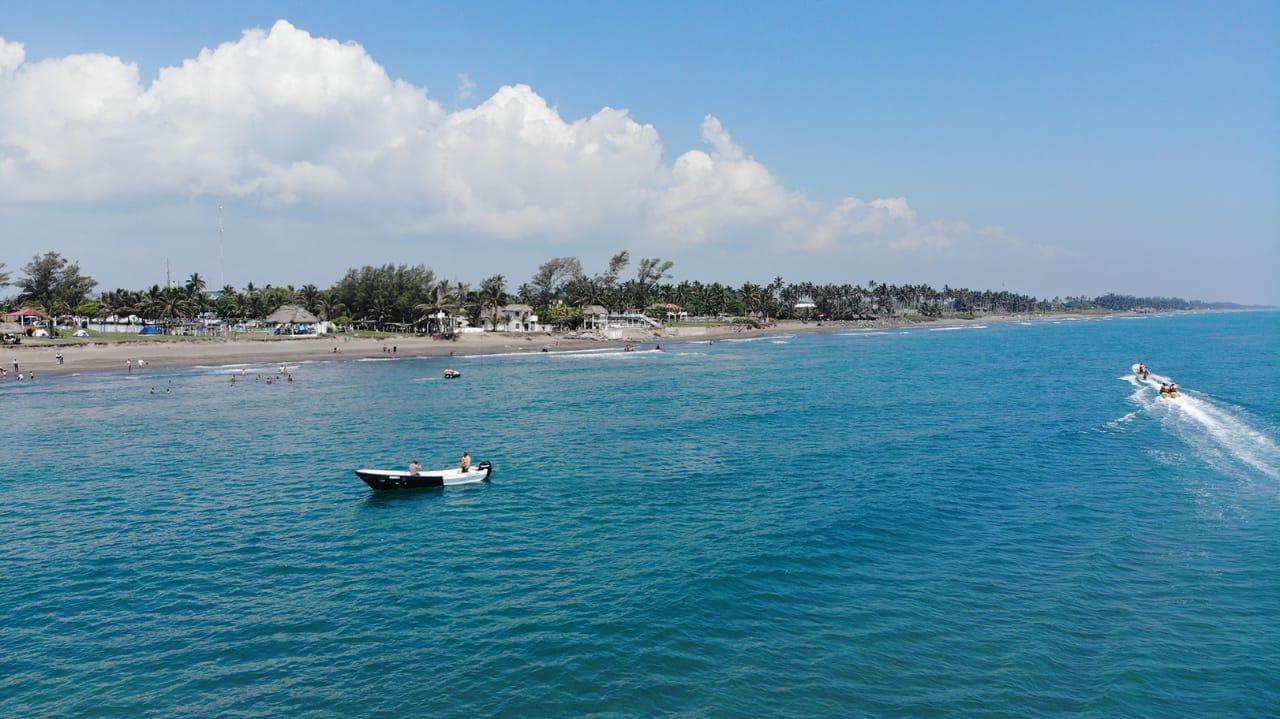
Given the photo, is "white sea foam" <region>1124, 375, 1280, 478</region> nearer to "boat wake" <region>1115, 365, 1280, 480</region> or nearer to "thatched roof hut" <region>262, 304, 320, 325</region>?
"boat wake" <region>1115, 365, 1280, 480</region>

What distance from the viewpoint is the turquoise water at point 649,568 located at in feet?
57.5

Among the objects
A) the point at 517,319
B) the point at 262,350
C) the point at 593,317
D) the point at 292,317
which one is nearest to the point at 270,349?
the point at 262,350

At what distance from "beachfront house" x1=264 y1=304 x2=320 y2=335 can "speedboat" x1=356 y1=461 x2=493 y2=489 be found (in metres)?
112

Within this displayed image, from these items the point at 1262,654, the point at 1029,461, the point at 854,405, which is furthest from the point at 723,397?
the point at 1262,654

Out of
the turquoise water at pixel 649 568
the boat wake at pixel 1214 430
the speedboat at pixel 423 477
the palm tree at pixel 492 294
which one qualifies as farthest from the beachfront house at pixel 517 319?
the speedboat at pixel 423 477

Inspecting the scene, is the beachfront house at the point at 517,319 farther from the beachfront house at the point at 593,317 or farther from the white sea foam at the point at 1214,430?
the white sea foam at the point at 1214,430

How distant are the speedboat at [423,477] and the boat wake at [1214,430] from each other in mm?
38143

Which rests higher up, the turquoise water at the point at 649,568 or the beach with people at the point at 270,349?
the beach with people at the point at 270,349

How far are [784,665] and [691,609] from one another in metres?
3.86

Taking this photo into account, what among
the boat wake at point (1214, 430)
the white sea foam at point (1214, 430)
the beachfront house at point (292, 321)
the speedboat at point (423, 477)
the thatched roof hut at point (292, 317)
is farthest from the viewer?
the thatched roof hut at point (292, 317)

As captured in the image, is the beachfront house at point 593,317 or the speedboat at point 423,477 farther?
the beachfront house at point 593,317

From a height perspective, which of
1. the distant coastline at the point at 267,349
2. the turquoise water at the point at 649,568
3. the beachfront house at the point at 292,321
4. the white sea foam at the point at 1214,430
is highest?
the beachfront house at the point at 292,321

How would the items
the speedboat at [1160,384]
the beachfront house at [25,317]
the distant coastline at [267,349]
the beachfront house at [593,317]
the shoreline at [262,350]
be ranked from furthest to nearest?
the beachfront house at [593,317]
the beachfront house at [25,317]
the distant coastline at [267,349]
the shoreline at [262,350]
the speedboat at [1160,384]

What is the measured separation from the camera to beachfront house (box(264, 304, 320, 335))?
445 ft
